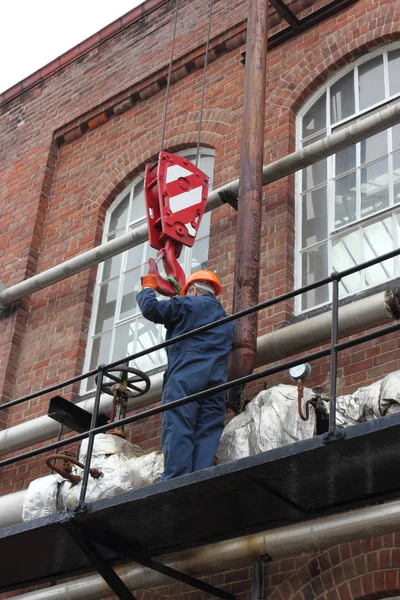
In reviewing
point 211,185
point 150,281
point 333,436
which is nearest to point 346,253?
point 211,185

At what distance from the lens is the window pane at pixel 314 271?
10.0m

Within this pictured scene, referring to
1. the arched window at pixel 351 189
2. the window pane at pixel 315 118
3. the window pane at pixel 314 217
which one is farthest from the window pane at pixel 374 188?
the window pane at pixel 315 118

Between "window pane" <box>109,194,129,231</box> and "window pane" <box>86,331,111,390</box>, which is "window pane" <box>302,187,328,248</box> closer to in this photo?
"window pane" <box>86,331,111,390</box>

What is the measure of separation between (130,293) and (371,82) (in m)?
3.48

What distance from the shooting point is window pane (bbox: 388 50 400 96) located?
10844mm

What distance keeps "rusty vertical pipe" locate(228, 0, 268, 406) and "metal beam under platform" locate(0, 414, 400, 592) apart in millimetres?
1271

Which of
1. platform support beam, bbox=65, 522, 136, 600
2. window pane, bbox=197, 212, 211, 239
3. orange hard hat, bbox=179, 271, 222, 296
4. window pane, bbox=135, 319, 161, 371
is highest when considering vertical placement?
window pane, bbox=197, 212, 211, 239

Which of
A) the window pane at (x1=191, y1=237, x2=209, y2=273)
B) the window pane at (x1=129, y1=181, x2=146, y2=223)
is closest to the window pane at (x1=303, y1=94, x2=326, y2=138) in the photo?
the window pane at (x1=191, y1=237, x2=209, y2=273)

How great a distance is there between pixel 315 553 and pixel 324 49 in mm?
5878

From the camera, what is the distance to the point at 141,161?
12.7 meters

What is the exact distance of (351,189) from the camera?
10.5 meters

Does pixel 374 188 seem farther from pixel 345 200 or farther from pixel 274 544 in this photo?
pixel 274 544

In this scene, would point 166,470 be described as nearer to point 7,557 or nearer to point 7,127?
point 7,557

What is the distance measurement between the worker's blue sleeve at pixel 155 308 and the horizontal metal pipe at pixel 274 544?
1767mm
